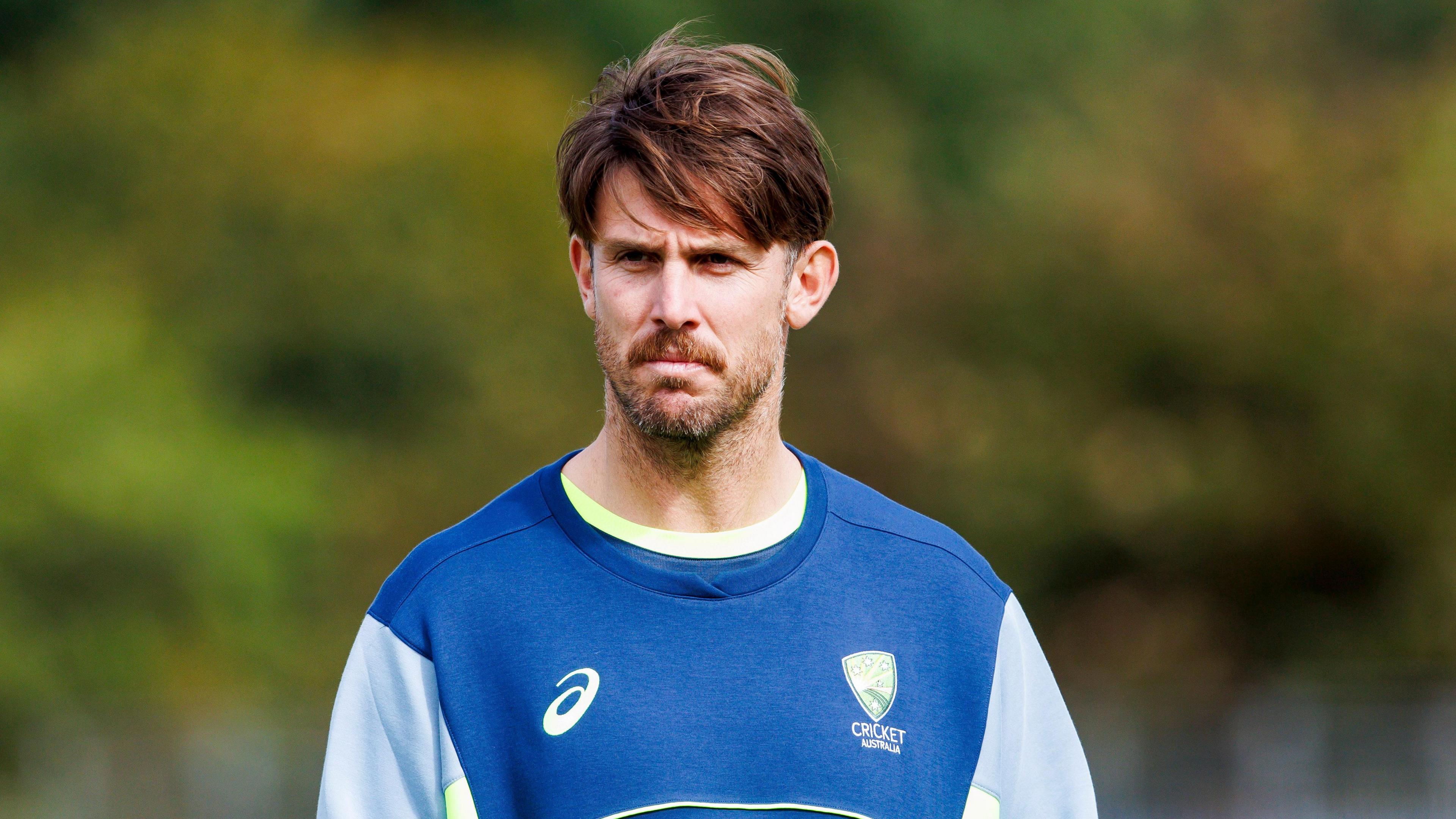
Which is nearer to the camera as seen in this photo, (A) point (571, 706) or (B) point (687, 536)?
(A) point (571, 706)

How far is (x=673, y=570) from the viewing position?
2496 mm

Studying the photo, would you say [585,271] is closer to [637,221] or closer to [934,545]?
[637,221]

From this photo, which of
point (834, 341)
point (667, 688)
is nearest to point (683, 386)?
point (667, 688)

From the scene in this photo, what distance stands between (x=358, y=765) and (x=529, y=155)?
1548 centimetres

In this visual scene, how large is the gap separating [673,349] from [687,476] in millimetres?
223

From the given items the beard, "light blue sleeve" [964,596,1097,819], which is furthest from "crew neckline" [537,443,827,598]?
"light blue sleeve" [964,596,1097,819]

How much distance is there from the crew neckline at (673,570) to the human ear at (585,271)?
0.23 m

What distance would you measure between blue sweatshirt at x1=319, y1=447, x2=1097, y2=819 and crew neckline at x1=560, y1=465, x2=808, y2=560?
19 mm

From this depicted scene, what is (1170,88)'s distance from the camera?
59.8 feet

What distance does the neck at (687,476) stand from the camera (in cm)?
255

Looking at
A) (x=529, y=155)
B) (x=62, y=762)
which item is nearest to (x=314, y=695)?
(x=62, y=762)

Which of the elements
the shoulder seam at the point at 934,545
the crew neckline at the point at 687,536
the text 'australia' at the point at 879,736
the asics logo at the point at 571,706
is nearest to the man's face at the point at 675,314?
A: the crew neckline at the point at 687,536

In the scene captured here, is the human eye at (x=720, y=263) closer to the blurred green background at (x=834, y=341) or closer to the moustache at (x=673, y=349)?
the moustache at (x=673, y=349)

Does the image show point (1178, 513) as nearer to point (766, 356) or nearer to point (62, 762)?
point (62, 762)
